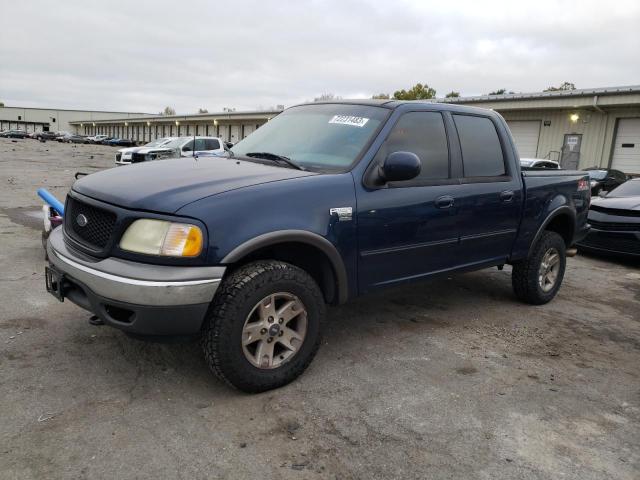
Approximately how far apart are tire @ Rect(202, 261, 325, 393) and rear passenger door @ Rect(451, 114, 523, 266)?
5.34 feet

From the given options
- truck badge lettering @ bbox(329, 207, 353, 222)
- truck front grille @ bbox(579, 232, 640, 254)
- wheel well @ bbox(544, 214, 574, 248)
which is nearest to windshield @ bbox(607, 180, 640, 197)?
truck front grille @ bbox(579, 232, 640, 254)

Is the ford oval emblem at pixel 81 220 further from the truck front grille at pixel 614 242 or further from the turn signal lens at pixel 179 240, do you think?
the truck front grille at pixel 614 242

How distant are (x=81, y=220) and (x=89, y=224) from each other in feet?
0.33

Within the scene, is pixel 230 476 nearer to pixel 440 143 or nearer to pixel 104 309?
pixel 104 309

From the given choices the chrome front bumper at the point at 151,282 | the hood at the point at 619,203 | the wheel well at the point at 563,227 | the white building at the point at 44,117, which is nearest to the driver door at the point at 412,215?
the chrome front bumper at the point at 151,282

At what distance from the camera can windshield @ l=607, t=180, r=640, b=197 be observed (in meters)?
8.73

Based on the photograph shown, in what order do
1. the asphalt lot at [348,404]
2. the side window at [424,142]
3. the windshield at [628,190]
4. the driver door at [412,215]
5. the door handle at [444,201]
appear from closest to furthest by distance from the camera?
the asphalt lot at [348,404] < the driver door at [412,215] < the side window at [424,142] < the door handle at [444,201] < the windshield at [628,190]

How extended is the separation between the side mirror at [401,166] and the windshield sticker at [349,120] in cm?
47

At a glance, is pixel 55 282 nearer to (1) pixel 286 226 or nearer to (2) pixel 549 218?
(1) pixel 286 226

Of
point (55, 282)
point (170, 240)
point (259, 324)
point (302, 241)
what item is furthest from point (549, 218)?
point (55, 282)

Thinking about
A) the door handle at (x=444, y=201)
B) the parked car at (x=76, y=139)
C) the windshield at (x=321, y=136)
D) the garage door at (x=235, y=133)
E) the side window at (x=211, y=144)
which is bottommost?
the parked car at (x=76, y=139)

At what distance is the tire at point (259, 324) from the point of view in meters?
2.86

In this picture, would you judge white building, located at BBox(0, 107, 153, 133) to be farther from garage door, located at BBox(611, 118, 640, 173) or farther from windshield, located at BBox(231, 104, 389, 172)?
windshield, located at BBox(231, 104, 389, 172)

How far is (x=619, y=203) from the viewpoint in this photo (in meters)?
8.01
